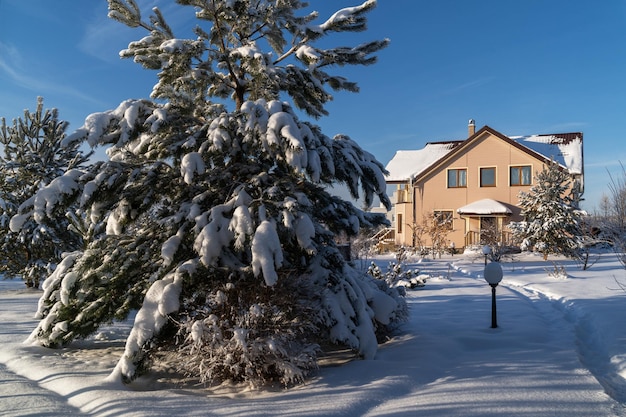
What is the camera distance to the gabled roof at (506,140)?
24.8 meters

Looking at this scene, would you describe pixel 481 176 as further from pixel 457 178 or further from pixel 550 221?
pixel 550 221

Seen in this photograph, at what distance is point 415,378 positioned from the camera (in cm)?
425

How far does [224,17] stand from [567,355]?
6.12 m

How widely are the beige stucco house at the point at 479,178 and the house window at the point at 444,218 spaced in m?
0.06

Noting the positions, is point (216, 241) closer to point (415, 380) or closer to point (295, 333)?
point (295, 333)

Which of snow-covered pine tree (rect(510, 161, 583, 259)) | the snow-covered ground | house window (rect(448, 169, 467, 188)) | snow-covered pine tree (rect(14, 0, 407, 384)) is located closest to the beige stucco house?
house window (rect(448, 169, 467, 188))

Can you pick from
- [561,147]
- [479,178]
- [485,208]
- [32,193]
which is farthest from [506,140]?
[32,193]

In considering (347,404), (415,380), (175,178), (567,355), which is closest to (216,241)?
(175,178)

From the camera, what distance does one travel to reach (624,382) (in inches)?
171

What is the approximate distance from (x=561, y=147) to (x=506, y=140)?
4.24 m

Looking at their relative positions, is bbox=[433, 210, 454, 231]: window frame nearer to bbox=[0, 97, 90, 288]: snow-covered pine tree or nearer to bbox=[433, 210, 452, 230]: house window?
bbox=[433, 210, 452, 230]: house window

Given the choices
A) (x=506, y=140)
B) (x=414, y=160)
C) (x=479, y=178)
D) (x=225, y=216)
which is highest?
(x=506, y=140)

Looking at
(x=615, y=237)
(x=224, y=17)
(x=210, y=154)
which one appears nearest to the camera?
(x=210, y=154)

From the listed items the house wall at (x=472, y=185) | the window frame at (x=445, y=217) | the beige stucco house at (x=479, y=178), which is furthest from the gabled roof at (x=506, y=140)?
the window frame at (x=445, y=217)
